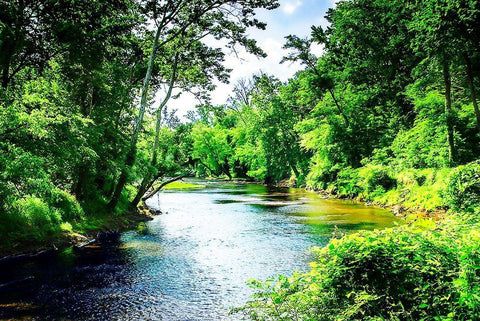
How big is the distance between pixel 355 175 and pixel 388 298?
27091mm

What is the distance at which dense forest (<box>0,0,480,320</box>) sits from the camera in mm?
3969

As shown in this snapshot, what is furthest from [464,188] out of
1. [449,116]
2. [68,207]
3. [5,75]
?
[5,75]

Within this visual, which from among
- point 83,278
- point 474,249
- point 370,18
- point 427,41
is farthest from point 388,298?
point 370,18

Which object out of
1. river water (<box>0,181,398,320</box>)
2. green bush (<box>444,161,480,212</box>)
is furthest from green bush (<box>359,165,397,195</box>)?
green bush (<box>444,161,480,212</box>)

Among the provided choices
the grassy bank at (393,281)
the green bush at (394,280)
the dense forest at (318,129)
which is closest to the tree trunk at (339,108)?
the dense forest at (318,129)

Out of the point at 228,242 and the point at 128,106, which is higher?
the point at 128,106

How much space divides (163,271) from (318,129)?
29.1 meters

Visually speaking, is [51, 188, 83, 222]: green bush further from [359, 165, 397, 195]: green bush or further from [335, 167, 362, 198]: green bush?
[335, 167, 362, 198]: green bush

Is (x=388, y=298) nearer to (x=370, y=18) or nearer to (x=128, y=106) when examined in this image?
(x=128, y=106)

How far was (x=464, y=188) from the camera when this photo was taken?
10180mm

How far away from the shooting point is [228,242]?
13.6 meters

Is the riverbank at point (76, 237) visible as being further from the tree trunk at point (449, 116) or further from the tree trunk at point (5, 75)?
the tree trunk at point (449, 116)

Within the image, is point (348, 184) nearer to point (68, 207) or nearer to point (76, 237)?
point (68, 207)

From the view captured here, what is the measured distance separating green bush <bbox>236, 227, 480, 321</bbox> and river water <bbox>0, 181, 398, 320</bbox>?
0.64m
